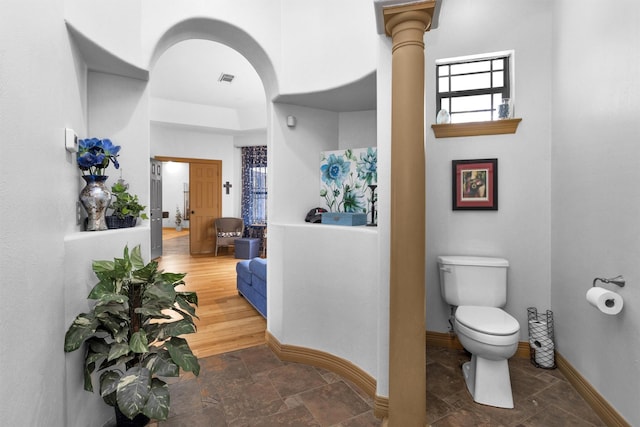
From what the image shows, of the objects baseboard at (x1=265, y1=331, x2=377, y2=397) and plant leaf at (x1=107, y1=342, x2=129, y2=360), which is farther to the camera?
baseboard at (x1=265, y1=331, x2=377, y2=397)

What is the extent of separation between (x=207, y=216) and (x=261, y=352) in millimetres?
5116

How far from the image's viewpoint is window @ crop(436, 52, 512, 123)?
8.78 feet

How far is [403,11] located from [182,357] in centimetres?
206

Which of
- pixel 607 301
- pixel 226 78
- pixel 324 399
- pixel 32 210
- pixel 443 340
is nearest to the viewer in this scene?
pixel 32 210

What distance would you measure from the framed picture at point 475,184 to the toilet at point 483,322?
0.44 m

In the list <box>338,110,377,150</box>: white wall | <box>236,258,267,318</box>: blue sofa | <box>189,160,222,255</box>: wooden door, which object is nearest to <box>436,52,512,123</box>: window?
<box>338,110,377,150</box>: white wall

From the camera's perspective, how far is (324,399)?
2.01 meters

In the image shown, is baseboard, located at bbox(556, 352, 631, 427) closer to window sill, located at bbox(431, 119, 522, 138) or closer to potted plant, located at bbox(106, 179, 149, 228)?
window sill, located at bbox(431, 119, 522, 138)

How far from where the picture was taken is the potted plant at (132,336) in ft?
4.62

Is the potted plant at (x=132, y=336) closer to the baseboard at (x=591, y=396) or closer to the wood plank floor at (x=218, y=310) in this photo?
the wood plank floor at (x=218, y=310)

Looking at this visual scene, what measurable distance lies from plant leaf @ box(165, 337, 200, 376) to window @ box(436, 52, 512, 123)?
265 centimetres

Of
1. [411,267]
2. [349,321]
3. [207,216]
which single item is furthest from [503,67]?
[207,216]

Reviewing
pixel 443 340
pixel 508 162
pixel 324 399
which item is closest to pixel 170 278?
pixel 324 399

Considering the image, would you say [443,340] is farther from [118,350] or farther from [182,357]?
[118,350]
